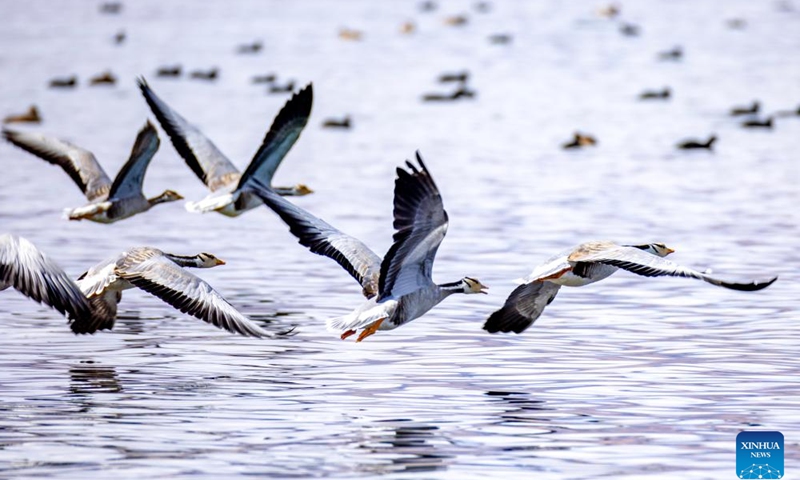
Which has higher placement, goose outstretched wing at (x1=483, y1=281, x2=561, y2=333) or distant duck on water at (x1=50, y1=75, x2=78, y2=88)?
goose outstretched wing at (x1=483, y1=281, x2=561, y2=333)

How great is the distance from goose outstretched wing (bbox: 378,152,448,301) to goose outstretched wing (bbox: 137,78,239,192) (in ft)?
18.1

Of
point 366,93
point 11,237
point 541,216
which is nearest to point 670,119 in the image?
point 366,93

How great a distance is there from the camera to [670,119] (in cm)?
4631

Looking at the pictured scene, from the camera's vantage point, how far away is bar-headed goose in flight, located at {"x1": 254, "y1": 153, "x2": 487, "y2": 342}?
1304 cm

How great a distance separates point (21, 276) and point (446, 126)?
3236 centimetres

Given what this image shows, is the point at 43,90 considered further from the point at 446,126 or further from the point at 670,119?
the point at 670,119

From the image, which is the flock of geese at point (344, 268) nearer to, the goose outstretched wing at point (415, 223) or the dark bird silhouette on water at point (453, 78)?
the goose outstretched wing at point (415, 223)

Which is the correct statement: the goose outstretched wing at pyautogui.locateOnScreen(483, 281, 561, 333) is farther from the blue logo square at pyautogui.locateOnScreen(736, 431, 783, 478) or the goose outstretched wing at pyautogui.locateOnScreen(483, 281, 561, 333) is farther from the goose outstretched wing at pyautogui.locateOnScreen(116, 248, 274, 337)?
the blue logo square at pyautogui.locateOnScreen(736, 431, 783, 478)

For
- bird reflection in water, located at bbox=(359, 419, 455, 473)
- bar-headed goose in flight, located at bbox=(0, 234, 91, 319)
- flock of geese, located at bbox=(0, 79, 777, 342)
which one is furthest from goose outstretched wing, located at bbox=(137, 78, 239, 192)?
bird reflection in water, located at bbox=(359, 419, 455, 473)

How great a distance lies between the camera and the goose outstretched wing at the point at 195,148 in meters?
19.2

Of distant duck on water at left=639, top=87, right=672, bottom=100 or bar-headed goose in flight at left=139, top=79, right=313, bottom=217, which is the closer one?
bar-headed goose in flight at left=139, top=79, right=313, bottom=217

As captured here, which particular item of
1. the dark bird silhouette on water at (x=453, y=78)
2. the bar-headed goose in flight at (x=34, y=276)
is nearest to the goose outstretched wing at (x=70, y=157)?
the bar-headed goose in flight at (x=34, y=276)

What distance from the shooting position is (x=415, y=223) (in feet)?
43.0

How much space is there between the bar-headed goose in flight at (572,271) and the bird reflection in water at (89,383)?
11.9 ft
